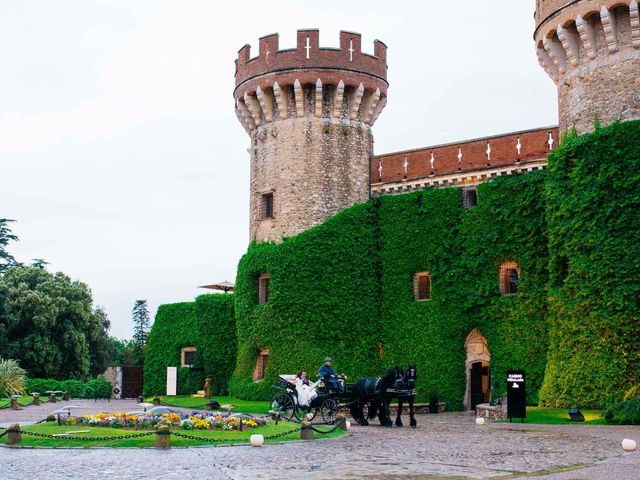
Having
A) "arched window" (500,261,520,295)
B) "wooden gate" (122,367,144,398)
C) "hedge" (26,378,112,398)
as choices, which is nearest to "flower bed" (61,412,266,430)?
"arched window" (500,261,520,295)

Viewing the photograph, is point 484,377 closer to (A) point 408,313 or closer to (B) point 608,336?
(A) point 408,313

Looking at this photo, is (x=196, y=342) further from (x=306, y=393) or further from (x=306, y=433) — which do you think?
(x=306, y=433)

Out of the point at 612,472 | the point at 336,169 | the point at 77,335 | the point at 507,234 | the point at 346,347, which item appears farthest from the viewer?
the point at 77,335

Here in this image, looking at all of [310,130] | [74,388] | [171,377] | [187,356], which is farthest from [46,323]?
[310,130]

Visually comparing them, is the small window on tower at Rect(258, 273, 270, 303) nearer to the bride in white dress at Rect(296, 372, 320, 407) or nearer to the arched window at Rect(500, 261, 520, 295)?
the arched window at Rect(500, 261, 520, 295)

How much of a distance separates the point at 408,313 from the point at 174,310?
1428 centimetres

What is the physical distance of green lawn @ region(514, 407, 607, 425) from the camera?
2302 cm

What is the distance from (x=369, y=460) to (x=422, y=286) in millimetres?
20405

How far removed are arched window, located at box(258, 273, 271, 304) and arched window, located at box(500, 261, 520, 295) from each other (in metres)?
10.2

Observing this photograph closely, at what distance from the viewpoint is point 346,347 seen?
33.9 meters

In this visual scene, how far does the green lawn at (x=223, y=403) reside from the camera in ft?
96.7

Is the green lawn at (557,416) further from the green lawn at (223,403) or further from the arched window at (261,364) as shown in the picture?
the arched window at (261,364)

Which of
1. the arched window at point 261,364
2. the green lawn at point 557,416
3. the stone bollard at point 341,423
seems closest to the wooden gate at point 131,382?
the arched window at point 261,364

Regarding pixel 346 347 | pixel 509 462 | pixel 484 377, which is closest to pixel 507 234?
pixel 484 377
